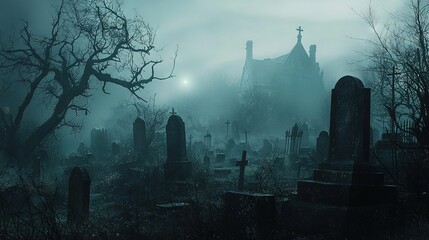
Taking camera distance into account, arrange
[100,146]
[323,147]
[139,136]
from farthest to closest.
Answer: [100,146] → [323,147] → [139,136]

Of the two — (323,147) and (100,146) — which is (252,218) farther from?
(100,146)

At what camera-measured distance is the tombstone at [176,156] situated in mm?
14922

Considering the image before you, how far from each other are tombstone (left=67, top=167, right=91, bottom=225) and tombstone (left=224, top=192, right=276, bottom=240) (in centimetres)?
375

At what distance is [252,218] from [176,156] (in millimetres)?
9986

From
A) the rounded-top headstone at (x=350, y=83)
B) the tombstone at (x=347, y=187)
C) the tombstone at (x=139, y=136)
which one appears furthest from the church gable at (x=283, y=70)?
the tombstone at (x=347, y=187)

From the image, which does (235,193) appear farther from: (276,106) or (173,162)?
(276,106)

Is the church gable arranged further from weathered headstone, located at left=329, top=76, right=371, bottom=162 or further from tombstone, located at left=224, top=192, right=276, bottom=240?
tombstone, located at left=224, top=192, right=276, bottom=240

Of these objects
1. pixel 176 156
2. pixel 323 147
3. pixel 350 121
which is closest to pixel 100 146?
pixel 176 156

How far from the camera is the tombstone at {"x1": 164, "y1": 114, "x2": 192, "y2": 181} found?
14.9m

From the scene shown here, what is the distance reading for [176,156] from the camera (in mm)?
15492

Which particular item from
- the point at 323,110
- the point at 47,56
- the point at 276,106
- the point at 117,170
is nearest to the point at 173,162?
the point at 117,170

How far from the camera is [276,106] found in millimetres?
55094

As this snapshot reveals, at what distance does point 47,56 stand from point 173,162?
269 inches

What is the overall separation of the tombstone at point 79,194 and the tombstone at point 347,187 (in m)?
4.26
